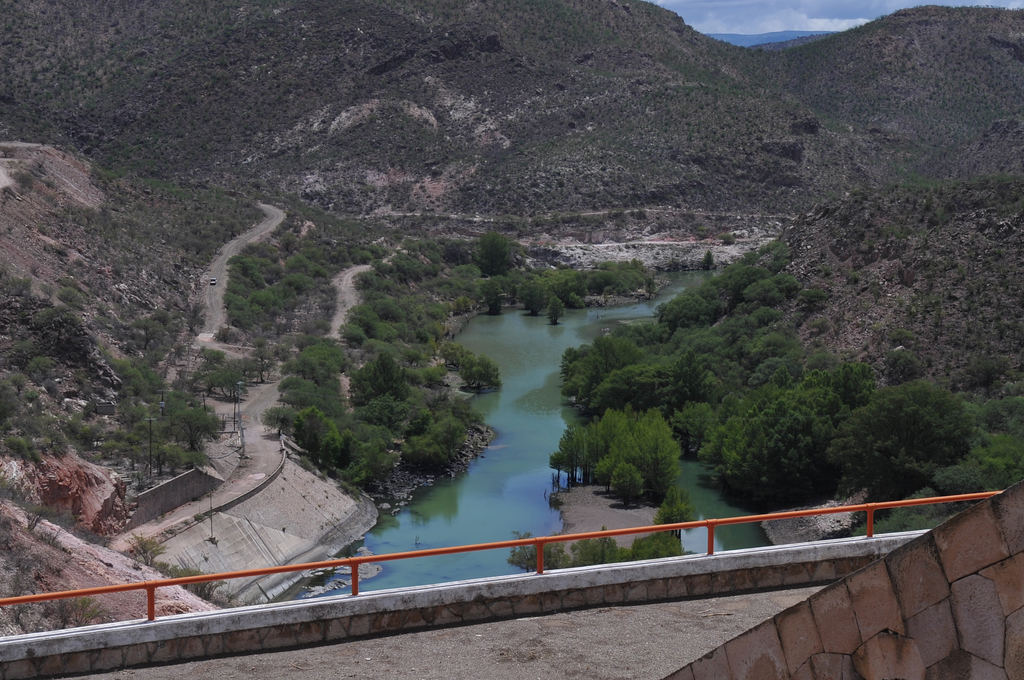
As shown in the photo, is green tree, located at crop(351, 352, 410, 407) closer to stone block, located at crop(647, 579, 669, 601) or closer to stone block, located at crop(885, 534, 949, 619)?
stone block, located at crop(647, 579, 669, 601)

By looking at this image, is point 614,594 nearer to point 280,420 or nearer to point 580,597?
point 580,597

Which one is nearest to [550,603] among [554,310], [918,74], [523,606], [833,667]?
[523,606]

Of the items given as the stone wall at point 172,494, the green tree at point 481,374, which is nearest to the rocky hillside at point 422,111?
the green tree at point 481,374

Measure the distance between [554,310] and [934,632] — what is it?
80212 millimetres

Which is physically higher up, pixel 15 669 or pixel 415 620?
pixel 415 620

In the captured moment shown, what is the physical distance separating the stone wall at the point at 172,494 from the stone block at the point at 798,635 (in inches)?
1170

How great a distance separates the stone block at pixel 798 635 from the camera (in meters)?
6.11

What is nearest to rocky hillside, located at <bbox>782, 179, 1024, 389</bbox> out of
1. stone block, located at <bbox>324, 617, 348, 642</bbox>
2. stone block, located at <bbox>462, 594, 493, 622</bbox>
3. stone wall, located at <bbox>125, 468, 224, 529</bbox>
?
stone wall, located at <bbox>125, 468, 224, 529</bbox>

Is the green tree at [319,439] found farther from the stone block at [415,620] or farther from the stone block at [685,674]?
the stone block at [685,674]

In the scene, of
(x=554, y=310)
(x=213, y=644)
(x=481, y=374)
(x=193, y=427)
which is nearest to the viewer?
(x=213, y=644)

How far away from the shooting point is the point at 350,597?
→ 33.5ft

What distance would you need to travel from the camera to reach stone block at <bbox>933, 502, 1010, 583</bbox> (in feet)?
18.0

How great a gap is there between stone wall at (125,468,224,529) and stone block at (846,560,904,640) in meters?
30.1

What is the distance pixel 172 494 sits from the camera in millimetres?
35344
